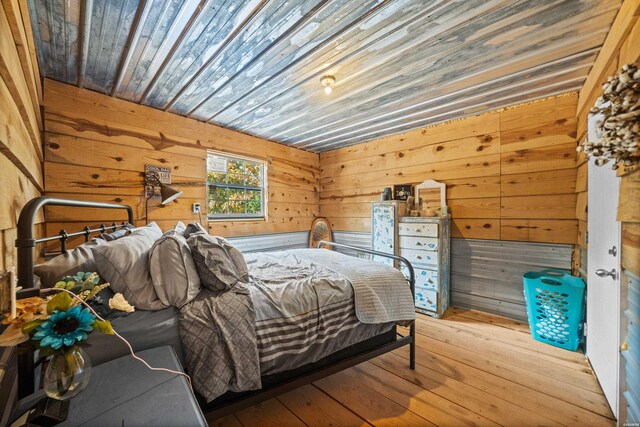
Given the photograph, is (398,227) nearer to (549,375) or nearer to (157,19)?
(549,375)

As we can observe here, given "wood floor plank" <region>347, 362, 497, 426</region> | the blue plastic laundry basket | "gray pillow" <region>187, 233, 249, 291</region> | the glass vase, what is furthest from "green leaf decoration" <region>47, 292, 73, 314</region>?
the blue plastic laundry basket

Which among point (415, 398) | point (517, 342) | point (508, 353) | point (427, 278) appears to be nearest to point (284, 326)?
point (415, 398)

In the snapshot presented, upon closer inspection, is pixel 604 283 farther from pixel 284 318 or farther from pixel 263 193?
pixel 263 193

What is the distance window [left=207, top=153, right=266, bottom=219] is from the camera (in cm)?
342

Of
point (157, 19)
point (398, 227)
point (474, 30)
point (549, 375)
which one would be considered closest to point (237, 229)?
point (398, 227)

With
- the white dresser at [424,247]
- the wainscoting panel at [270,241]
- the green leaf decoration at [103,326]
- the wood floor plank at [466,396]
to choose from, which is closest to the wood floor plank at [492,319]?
the white dresser at [424,247]

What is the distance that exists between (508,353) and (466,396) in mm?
840

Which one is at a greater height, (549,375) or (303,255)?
(303,255)

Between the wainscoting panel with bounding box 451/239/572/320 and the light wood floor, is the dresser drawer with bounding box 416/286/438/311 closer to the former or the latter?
the wainscoting panel with bounding box 451/239/572/320

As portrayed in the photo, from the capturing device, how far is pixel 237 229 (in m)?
3.58

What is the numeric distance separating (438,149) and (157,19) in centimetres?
322

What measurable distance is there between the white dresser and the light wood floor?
2.33 feet

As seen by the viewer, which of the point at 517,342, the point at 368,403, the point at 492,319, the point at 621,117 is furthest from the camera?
the point at 492,319

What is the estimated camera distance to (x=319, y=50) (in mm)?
1839
